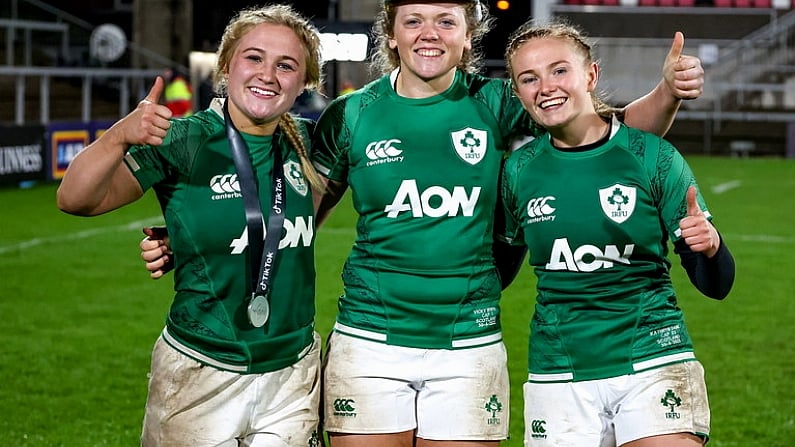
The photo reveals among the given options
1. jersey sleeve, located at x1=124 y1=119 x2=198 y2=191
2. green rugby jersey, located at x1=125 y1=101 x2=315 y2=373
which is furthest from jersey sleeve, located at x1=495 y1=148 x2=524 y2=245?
jersey sleeve, located at x1=124 y1=119 x2=198 y2=191

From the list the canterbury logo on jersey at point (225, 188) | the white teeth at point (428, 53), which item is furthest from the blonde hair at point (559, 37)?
the canterbury logo on jersey at point (225, 188)

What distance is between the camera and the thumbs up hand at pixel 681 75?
148 inches

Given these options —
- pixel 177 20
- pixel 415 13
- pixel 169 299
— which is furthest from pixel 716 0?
pixel 415 13

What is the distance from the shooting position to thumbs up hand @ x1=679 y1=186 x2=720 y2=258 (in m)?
3.39

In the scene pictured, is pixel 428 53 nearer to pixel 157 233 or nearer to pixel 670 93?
pixel 670 93

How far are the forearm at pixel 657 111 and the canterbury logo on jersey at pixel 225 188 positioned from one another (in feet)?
4.15

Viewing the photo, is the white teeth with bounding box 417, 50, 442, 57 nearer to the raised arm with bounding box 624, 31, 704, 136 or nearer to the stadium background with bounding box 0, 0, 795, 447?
the raised arm with bounding box 624, 31, 704, 136

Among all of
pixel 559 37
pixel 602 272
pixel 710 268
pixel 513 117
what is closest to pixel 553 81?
pixel 559 37

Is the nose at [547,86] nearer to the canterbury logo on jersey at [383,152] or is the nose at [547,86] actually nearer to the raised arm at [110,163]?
the canterbury logo on jersey at [383,152]

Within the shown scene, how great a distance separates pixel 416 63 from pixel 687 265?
1.04m

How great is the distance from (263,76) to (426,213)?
652 mm

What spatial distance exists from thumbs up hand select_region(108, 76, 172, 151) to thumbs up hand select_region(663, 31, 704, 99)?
5.08ft

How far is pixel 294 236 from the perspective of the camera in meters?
3.75

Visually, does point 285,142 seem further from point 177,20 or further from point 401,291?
point 177,20
